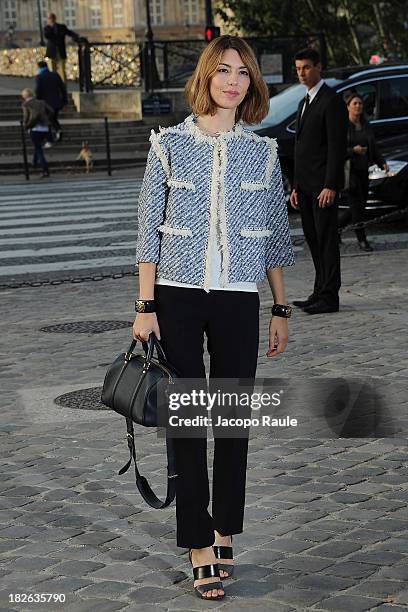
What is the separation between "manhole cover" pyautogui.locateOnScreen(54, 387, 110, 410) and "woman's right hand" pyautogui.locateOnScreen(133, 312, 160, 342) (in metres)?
3.03

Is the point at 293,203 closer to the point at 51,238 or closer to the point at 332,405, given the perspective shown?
the point at 332,405

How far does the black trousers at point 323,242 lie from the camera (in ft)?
34.4

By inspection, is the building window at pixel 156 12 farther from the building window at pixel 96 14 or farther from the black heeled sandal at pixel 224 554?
the black heeled sandal at pixel 224 554

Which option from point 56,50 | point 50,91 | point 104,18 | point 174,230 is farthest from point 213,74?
point 104,18

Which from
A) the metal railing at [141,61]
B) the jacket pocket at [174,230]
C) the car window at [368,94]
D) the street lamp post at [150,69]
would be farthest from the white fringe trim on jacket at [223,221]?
the street lamp post at [150,69]

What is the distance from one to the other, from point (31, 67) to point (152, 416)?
46.4 m

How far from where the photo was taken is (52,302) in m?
11.9

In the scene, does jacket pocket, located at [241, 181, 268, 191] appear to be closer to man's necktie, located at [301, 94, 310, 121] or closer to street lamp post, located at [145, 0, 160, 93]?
man's necktie, located at [301, 94, 310, 121]

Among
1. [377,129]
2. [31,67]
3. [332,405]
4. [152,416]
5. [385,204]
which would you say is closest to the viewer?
[152,416]

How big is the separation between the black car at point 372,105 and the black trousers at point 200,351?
13.2 m

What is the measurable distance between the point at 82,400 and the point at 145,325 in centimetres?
330

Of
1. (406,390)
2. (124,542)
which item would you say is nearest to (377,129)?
(406,390)

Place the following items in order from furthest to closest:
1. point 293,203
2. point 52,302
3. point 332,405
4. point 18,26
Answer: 1. point 18,26
2. point 52,302
3. point 293,203
4. point 332,405

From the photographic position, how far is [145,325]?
190 inches
